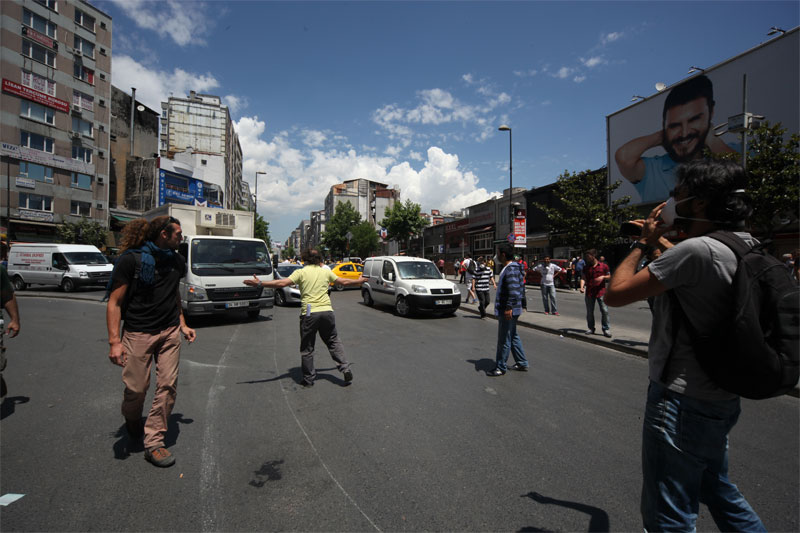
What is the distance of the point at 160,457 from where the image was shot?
3078mm

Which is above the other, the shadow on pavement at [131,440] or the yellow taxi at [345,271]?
the yellow taxi at [345,271]

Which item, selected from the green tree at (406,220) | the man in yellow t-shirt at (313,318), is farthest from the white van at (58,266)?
the green tree at (406,220)

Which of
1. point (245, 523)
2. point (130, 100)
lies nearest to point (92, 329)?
point (245, 523)

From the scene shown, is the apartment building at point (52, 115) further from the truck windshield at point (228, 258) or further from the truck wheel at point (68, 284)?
the truck windshield at point (228, 258)

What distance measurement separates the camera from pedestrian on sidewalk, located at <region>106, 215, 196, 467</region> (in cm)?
316

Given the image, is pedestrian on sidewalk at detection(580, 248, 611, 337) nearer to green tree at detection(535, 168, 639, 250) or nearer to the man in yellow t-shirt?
the man in yellow t-shirt

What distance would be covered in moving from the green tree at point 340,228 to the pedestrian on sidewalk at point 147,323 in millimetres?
63073

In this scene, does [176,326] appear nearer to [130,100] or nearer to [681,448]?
[681,448]

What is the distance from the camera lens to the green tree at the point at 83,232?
1248 inches

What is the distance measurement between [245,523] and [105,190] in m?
46.5

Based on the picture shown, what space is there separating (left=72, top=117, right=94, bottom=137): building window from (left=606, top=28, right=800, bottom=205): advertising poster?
45.3m

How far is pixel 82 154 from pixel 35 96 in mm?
5458

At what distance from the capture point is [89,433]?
3.69 m

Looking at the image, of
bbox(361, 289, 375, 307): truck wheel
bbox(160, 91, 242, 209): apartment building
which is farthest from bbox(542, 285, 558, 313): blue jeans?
bbox(160, 91, 242, 209): apartment building
